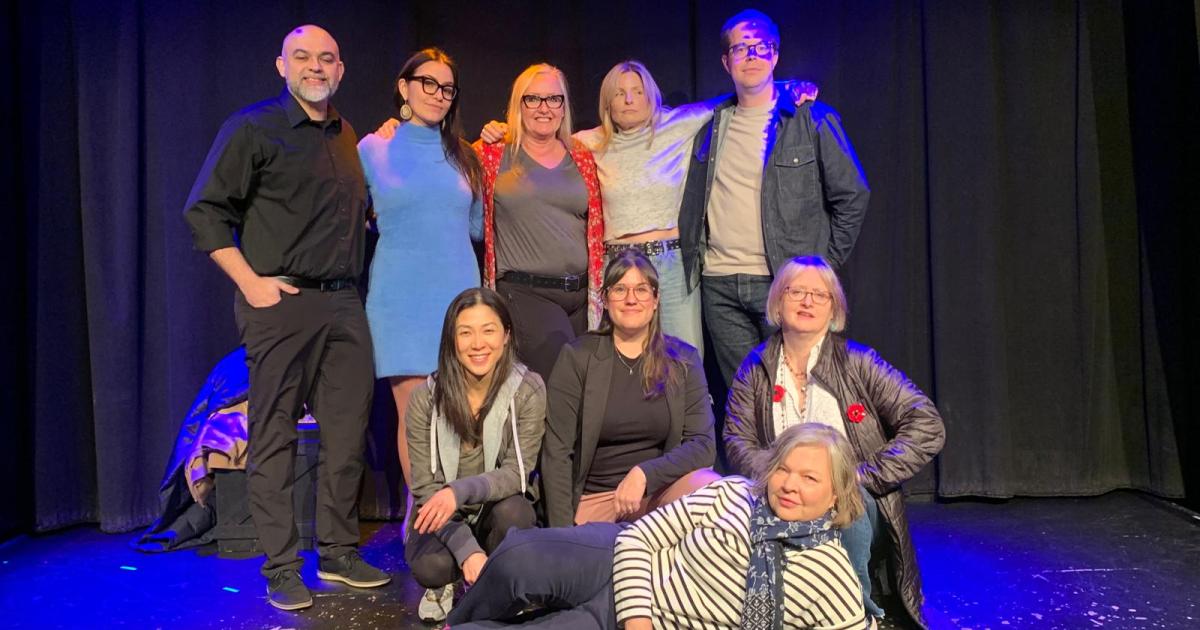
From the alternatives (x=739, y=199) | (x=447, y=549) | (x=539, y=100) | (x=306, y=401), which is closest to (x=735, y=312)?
(x=739, y=199)

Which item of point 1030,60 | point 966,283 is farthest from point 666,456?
point 1030,60

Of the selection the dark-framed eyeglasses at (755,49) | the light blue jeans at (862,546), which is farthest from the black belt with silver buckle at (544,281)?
the light blue jeans at (862,546)

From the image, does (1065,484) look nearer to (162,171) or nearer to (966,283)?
(966,283)

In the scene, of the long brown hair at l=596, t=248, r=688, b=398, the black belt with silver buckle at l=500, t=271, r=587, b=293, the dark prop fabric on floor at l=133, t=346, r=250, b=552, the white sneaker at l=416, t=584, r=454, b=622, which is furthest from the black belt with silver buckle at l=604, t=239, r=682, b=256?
the dark prop fabric on floor at l=133, t=346, r=250, b=552

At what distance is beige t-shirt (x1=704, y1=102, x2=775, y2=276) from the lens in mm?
3508

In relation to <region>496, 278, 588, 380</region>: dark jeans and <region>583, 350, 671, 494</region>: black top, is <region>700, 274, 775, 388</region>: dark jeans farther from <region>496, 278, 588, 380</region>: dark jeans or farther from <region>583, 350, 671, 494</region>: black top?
<region>583, 350, 671, 494</region>: black top

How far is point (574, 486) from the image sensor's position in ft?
9.70

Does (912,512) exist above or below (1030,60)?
below

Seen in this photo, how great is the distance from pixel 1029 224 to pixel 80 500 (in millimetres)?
3972

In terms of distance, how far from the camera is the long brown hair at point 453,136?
130 inches

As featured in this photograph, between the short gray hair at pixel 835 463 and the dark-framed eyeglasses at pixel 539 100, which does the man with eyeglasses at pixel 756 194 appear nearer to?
the dark-framed eyeglasses at pixel 539 100

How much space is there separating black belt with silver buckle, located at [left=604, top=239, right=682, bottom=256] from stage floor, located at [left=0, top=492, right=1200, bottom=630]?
1.29 metres

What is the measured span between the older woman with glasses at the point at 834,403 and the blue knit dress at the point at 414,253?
3.28 feet

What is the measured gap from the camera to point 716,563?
2.40m
